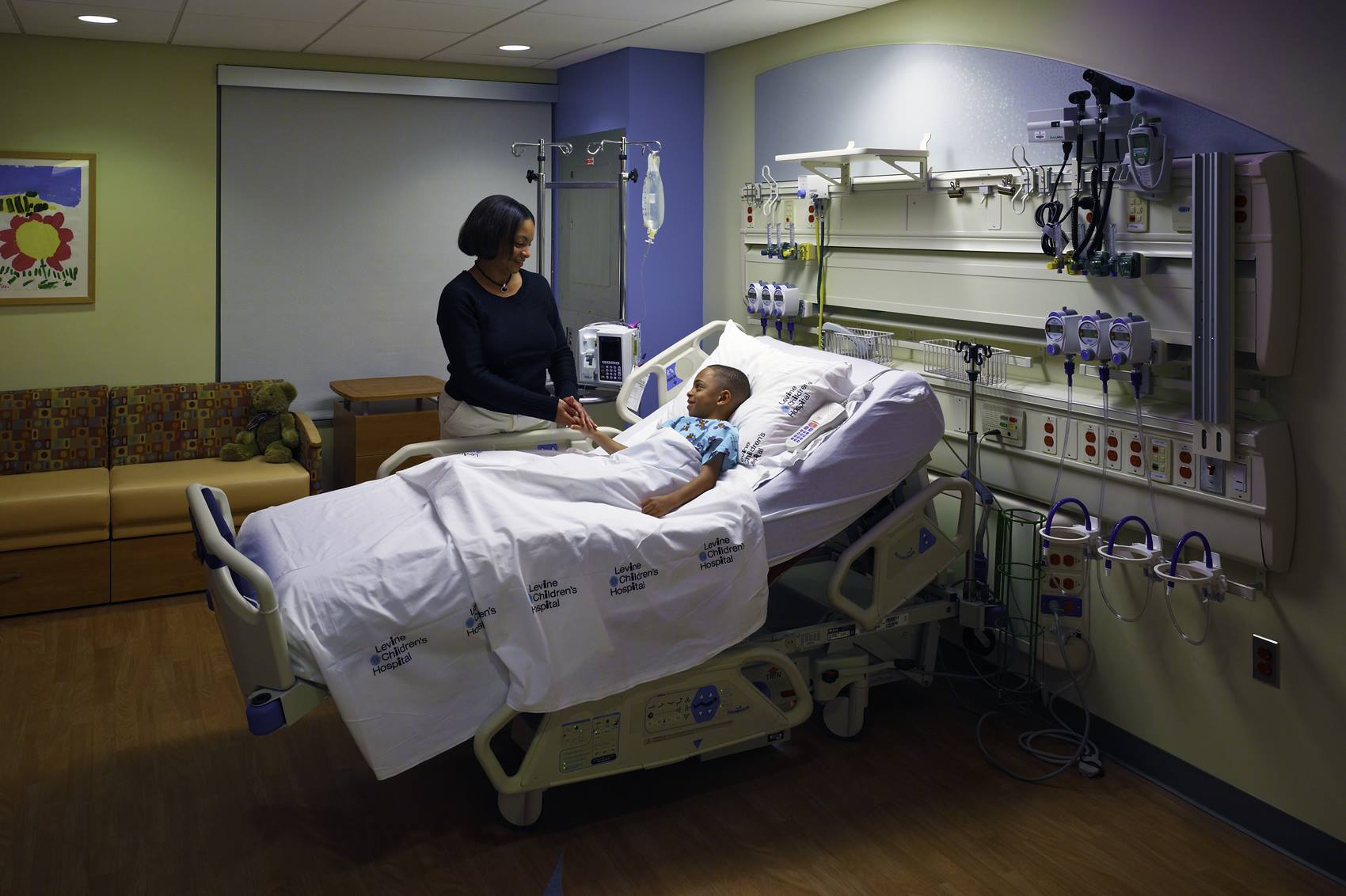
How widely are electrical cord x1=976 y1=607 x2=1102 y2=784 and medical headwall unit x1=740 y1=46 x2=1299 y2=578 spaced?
1.63ft

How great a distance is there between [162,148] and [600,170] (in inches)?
78.7

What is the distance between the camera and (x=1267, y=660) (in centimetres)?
275

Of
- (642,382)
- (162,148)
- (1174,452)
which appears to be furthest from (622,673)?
(162,148)

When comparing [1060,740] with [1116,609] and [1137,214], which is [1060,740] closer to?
[1116,609]

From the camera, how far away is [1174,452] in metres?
2.85

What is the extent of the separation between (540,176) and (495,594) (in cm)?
295

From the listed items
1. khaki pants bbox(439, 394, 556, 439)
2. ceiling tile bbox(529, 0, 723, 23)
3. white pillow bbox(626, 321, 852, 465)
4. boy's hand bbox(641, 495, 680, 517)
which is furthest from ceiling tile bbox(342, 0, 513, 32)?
boy's hand bbox(641, 495, 680, 517)

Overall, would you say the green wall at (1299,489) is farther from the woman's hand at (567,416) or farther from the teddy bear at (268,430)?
the teddy bear at (268,430)

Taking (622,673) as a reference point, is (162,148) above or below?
above

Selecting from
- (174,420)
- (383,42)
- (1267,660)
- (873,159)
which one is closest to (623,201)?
(383,42)

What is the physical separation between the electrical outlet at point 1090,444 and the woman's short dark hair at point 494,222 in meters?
1.81

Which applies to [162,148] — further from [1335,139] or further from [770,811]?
[1335,139]

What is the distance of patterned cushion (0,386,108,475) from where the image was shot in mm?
4703

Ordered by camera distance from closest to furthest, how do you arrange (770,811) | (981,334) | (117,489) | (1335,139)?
(1335,139) → (770,811) → (981,334) → (117,489)
